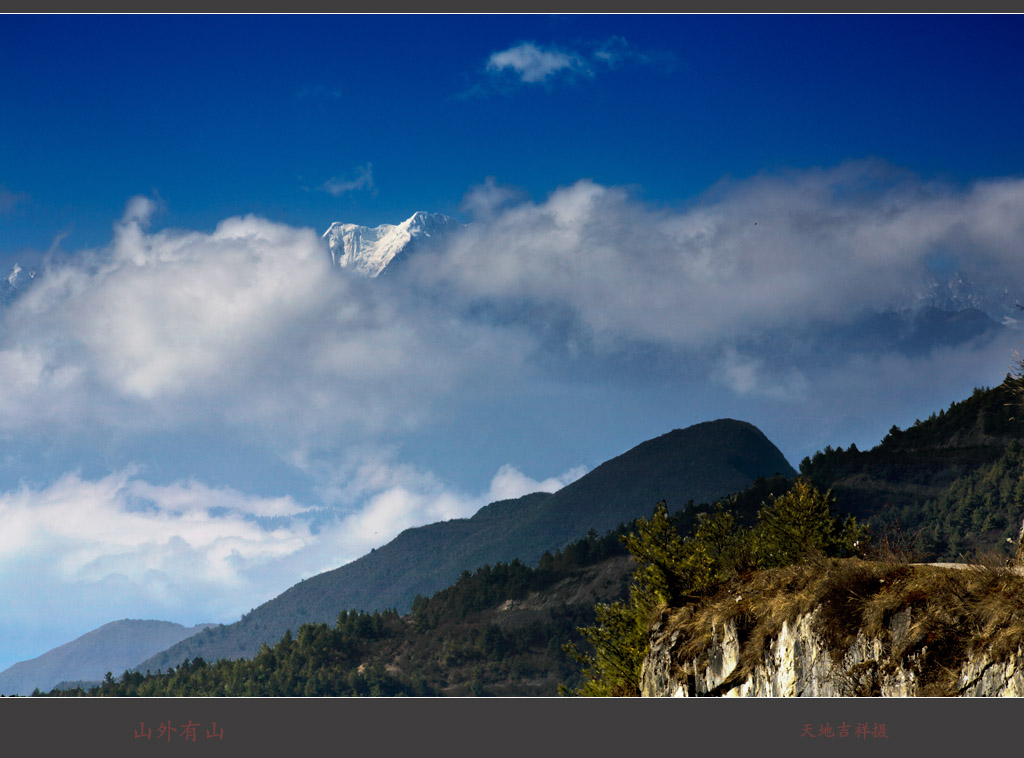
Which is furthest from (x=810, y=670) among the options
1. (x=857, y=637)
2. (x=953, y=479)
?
(x=953, y=479)

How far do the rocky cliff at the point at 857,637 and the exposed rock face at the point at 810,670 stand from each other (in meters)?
0.02

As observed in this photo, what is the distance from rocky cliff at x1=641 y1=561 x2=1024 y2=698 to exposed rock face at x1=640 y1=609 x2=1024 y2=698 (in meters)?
0.02

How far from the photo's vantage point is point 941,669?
15.0 metres

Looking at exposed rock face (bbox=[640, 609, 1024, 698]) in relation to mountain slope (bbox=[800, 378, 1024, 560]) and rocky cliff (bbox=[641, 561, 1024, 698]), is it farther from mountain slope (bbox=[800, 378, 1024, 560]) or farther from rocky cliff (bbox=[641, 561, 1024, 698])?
mountain slope (bbox=[800, 378, 1024, 560])

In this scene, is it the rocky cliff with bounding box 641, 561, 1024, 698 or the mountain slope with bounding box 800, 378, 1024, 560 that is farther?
the mountain slope with bounding box 800, 378, 1024, 560

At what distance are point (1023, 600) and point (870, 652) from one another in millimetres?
2819

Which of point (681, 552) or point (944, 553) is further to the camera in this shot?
point (944, 553)

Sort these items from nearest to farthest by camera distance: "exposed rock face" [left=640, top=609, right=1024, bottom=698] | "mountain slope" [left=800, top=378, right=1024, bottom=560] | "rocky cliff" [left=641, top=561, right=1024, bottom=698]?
"exposed rock face" [left=640, top=609, right=1024, bottom=698], "rocky cliff" [left=641, top=561, right=1024, bottom=698], "mountain slope" [left=800, top=378, right=1024, bottom=560]

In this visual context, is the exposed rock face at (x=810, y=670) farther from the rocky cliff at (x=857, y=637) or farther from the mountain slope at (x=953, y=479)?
the mountain slope at (x=953, y=479)

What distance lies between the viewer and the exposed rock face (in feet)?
47.1

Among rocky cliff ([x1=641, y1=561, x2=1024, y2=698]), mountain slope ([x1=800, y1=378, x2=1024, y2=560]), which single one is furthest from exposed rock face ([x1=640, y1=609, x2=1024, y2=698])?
mountain slope ([x1=800, y1=378, x2=1024, y2=560])

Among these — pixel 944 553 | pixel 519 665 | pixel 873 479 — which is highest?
pixel 873 479
